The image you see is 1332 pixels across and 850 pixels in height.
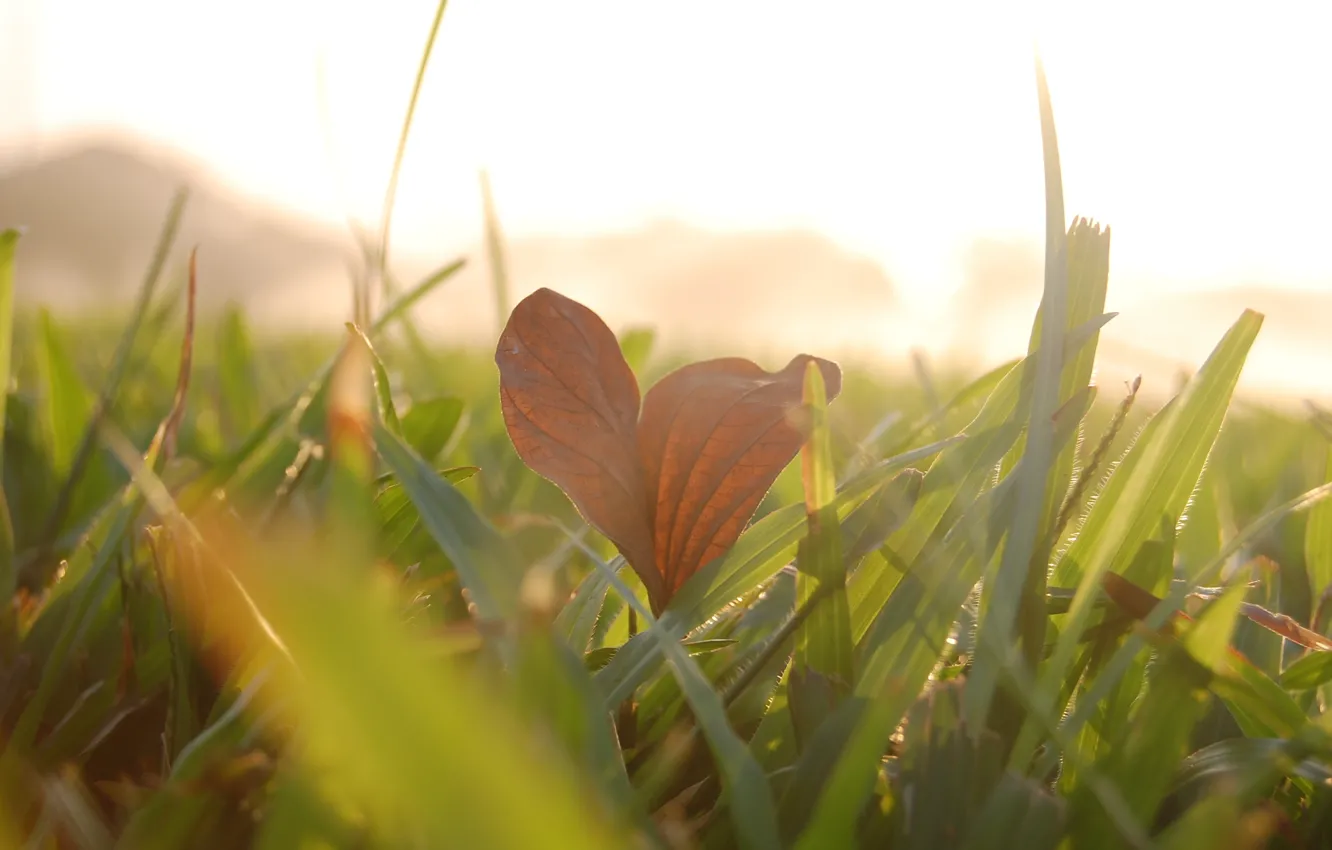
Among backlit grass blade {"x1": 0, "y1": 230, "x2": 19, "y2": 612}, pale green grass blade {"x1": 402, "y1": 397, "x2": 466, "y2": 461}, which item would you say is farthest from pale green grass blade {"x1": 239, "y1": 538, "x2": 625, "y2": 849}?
pale green grass blade {"x1": 402, "y1": 397, "x2": 466, "y2": 461}

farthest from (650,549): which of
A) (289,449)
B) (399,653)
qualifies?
(289,449)

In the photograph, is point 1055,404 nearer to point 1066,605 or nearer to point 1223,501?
point 1066,605

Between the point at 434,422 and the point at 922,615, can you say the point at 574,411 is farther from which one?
the point at 434,422

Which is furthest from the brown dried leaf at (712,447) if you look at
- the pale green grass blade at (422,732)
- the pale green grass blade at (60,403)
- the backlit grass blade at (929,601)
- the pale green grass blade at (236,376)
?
the pale green grass blade at (236,376)

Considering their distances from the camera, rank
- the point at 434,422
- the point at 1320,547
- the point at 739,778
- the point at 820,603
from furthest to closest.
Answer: the point at 434,422 → the point at 1320,547 → the point at 820,603 → the point at 739,778

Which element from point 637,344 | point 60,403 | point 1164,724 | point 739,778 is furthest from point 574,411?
point 637,344

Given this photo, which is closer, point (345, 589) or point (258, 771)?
point (345, 589)
